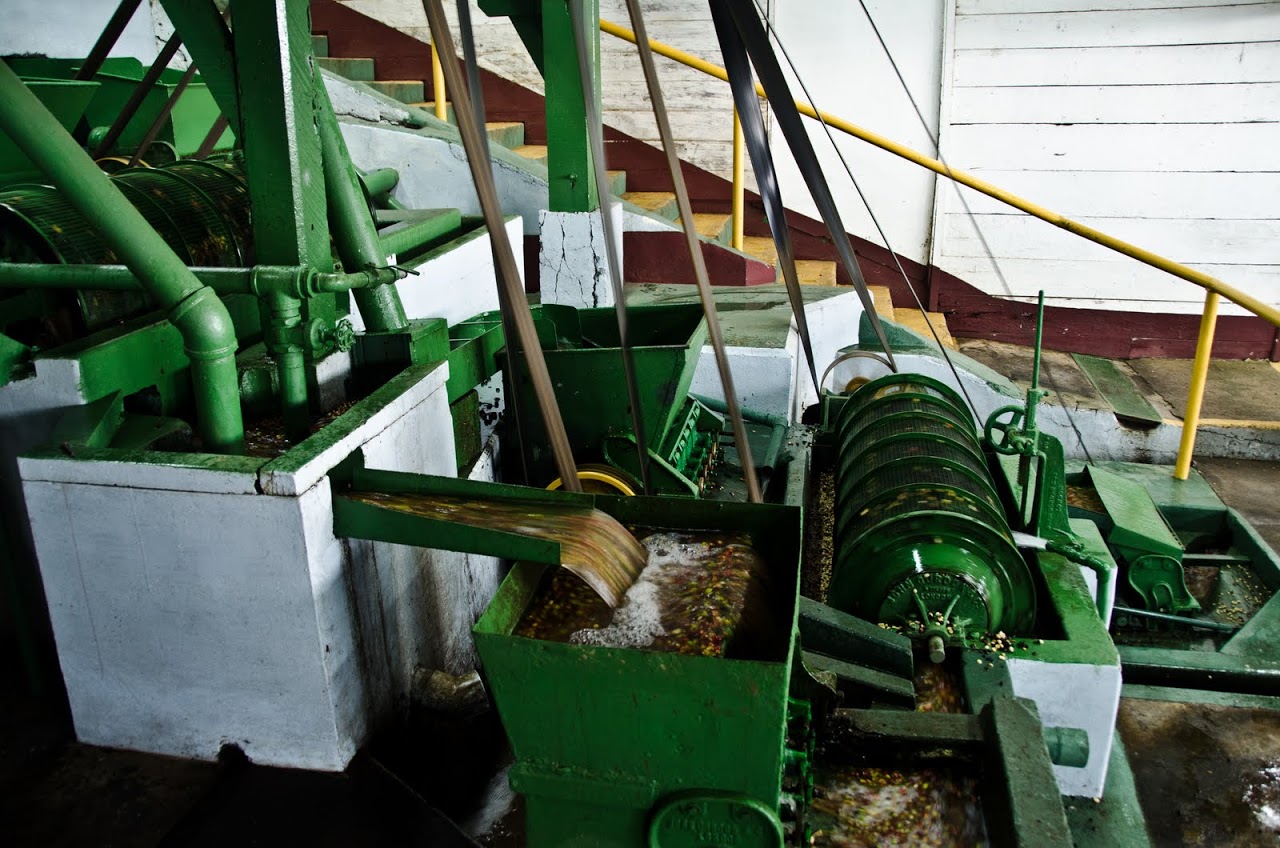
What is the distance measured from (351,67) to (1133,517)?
6.77 m

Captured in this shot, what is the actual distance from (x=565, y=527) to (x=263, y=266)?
4.01 feet

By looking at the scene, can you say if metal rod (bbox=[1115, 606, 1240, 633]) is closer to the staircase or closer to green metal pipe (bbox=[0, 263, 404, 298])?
the staircase

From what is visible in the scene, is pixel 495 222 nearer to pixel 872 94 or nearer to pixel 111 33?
pixel 111 33

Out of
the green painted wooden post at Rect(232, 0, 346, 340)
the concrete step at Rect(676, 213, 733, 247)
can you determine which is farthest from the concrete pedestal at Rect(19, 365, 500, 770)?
the concrete step at Rect(676, 213, 733, 247)

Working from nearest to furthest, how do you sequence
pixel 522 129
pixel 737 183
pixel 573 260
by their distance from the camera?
pixel 573 260 < pixel 737 183 < pixel 522 129

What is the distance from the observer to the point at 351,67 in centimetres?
809

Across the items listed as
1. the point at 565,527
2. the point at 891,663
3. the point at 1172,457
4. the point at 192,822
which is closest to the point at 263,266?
the point at 565,527

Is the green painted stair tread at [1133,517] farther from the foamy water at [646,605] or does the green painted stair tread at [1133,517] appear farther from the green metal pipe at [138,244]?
the green metal pipe at [138,244]

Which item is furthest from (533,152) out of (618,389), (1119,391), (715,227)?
(1119,391)

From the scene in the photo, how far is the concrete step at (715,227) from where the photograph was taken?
7559 millimetres

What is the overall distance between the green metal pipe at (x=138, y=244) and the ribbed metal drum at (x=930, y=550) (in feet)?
8.45

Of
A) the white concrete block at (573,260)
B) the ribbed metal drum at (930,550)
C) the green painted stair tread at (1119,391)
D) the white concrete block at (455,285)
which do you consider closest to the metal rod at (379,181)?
the white concrete block at (455,285)

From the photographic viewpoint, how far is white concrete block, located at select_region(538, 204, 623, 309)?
5422mm

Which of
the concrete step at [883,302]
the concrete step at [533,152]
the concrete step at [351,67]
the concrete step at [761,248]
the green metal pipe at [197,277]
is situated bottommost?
the concrete step at [883,302]
